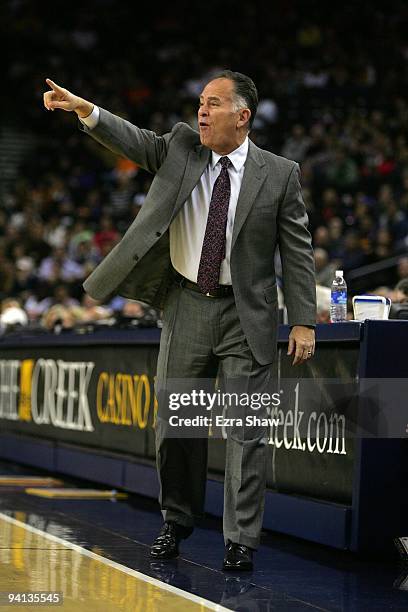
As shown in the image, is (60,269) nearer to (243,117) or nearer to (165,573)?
(243,117)

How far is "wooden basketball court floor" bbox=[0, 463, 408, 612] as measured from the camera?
15.7 feet

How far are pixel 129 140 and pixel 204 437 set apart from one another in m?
1.40

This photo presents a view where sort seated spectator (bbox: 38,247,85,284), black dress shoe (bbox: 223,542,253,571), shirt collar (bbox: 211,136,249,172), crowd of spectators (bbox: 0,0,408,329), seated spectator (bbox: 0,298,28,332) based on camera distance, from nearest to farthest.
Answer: black dress shoe (bbox: 223,542,253,571) < shirt collar (bbox: 211,136,249,172) < seated spectator (bbox: 0,298,28,332) < crowd of spectators (bbox: 0,0,408,329) < seated spectator (bbox: 38,247,85,284)

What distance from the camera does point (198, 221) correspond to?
576 cm

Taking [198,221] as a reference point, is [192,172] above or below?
above

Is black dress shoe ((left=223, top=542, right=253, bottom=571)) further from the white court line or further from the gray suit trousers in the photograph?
the white court line

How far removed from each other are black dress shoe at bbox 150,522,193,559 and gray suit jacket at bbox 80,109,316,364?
0.92 metres

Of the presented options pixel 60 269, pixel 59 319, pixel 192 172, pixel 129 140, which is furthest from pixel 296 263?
pixel 60 269

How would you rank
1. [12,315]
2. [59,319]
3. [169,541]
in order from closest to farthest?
[169,541] < [59,319] < [12,315]

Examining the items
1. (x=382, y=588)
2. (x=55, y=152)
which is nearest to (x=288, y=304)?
(x=382, y=588)

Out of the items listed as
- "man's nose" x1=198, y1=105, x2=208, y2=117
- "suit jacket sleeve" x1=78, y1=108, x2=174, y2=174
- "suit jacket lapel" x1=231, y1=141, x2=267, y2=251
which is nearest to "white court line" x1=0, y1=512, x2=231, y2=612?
"suit jacket lapel" x1=231, y1=141, x2=267, y2=251

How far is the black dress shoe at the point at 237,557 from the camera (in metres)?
5.55

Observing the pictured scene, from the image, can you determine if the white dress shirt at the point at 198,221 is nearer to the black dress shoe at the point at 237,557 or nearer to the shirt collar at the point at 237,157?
the shirt collar at the point at 237,157

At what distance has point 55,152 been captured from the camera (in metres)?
23.6
